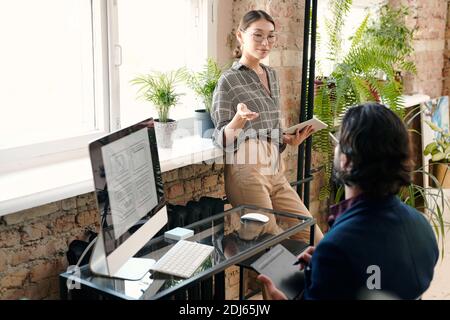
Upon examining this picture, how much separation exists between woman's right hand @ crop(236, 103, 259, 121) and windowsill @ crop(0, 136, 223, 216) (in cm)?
35

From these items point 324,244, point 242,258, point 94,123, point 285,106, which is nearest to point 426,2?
point 285,106

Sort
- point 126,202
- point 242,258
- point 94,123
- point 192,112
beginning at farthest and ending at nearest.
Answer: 1. point 192,112
2. point 94,123
3. point 242,258
4. point 126,202

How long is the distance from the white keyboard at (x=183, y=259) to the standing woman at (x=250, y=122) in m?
0.82

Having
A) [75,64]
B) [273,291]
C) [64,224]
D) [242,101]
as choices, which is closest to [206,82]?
[242,101]

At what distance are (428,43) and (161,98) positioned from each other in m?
3.50

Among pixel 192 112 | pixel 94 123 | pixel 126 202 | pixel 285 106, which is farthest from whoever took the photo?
pixel 285 106

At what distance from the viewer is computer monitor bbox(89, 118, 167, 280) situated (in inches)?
70.7

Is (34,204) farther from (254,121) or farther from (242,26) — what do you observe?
(242,26)

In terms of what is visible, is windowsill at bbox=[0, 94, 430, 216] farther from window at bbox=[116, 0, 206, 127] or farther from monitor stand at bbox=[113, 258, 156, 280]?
monitor stand at bbox=[113, 258, 156, 280]

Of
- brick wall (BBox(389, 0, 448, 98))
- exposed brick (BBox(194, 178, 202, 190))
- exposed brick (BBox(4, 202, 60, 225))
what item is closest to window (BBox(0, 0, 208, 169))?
exposed brick (BBox(4, 202, 60, 225))

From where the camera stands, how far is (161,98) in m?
3.07

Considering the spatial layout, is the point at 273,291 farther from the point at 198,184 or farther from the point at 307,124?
the point at 307,124

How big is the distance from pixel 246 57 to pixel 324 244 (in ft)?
5.58
